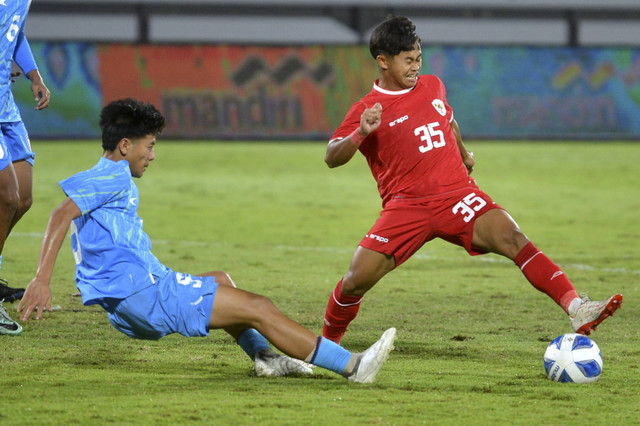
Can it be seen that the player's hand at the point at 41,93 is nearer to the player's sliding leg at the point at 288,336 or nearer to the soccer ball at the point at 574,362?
the player's sliding leg at the point at 288,336

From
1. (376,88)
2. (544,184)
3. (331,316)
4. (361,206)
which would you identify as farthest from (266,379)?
(544,184)

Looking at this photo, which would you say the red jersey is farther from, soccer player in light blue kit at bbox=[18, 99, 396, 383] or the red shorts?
soccer player in light blue kit at bbox=[18, 99, 396, 383]

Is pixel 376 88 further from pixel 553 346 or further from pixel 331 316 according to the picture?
pixel 553 346

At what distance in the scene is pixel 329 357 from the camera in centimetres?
428

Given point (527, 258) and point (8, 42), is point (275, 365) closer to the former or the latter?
point (527, 258)

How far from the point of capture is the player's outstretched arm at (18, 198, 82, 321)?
12.6 feet

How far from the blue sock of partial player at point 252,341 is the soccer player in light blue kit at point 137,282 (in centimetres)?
25

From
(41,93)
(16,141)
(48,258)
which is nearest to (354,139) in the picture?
(48,258)

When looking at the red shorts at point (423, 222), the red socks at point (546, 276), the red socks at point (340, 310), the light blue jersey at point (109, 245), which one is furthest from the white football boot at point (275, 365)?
the red socks at point (546, 276)

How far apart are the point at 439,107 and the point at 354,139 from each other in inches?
28.6

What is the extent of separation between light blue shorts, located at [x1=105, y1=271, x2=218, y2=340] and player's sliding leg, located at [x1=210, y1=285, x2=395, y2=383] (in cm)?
5

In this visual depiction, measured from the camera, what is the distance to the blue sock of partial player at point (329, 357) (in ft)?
14.0

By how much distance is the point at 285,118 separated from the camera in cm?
2434

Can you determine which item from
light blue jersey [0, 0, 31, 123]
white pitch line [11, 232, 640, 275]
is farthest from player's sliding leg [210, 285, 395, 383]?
white pitch line [11, 232, 640, 275]
